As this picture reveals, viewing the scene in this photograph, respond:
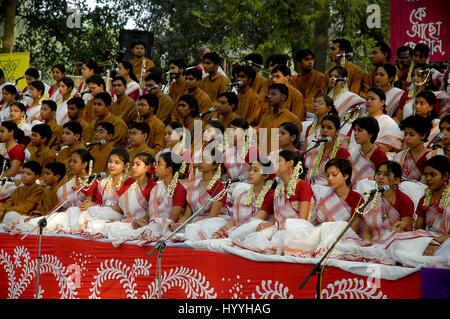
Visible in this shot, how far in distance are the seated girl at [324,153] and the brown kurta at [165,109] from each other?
290 cm

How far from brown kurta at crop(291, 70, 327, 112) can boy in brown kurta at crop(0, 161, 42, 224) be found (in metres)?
3.26

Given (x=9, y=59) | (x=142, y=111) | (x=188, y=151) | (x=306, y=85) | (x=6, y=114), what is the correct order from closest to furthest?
1. (x=188, y=151)
2. (x=142, y=111)
3. (x=306, y=85)
4. (x=6, y=114)
5. (x=9, y=59)

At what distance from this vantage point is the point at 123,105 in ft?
28.7

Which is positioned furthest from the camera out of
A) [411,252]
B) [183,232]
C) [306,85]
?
[306,85]

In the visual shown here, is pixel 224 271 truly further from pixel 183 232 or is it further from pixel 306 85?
pixel 306 85

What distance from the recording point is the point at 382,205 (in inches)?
191

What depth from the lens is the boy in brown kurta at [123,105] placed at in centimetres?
866

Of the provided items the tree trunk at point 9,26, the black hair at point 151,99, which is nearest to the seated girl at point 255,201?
the black hair at point 151,99

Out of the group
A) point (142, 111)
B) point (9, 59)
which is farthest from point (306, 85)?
point (9, 59)

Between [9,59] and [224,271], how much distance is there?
9.03m

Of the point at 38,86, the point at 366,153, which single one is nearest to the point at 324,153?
the point at 366,153

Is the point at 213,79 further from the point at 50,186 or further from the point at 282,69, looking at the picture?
the point at 50,186

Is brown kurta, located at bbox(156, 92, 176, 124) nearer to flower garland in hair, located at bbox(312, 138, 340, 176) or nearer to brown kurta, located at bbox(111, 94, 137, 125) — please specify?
brown kurta, located at bbox(111, 94, 137, 125)

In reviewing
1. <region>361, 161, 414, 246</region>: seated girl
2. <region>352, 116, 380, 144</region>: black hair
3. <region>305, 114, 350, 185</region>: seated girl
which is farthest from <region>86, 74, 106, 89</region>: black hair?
<region>361, 161, 414, 246</region>: seated girl
